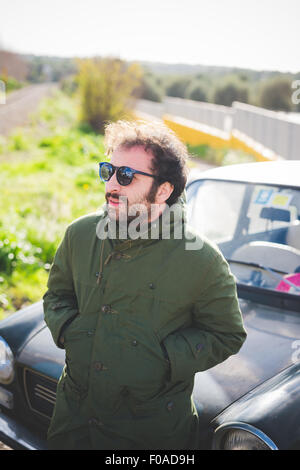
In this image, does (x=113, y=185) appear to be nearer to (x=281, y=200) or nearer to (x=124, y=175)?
(x=124, y=175)

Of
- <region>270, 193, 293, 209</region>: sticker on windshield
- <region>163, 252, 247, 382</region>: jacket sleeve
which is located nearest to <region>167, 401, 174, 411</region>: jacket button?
<region>163, 252, 247, 382</region>: jacket sleeve

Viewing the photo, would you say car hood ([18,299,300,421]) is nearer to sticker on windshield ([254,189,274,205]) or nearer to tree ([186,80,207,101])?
sticker on windshield ([254,189,274,205])

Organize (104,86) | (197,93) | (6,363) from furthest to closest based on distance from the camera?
(197,93)
(104,86)
(6,363)

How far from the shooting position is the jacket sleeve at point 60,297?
2.18 m

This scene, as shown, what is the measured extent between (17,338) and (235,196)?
1.80 metres

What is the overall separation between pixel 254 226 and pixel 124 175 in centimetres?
177

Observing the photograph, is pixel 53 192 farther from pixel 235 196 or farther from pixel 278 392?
pixel 278 392

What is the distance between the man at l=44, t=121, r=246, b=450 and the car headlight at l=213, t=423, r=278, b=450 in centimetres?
14

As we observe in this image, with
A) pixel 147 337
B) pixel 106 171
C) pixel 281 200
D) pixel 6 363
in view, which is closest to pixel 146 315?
pixel 147 337

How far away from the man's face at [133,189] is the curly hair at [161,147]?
0.9 inches

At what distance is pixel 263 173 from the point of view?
344cm

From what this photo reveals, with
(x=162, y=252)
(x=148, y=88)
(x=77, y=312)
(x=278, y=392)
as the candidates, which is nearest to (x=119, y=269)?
(x=162, y=252)

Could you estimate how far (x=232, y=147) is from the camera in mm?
20281

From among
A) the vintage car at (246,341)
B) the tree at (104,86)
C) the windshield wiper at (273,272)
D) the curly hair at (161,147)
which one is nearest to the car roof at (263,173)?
the vintage car at (246,341)
